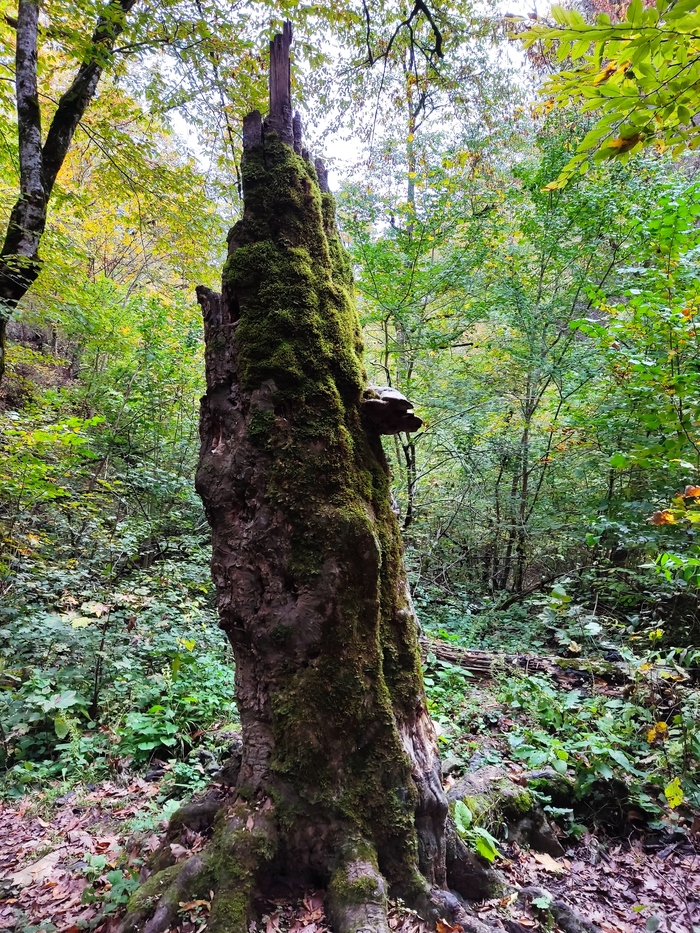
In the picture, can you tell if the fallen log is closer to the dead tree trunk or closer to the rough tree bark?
the dead tree trunk

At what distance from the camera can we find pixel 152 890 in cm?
198

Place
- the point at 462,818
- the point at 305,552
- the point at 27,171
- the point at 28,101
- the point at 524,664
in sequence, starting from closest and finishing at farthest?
the point at 305,552
the point at 462,818
the point at 28,101
the point at 27,171
the point at 524,664

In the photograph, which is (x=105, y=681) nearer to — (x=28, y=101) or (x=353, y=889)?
(x=353, y=889)

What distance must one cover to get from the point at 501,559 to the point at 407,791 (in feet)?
21.8

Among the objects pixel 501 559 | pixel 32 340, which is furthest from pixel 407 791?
pixel 32 340

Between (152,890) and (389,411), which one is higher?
(389,411)

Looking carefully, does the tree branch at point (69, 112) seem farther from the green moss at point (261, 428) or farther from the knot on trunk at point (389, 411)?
the knot on trunk at point (389, 411)

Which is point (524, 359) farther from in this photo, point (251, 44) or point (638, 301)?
point (251, 44)

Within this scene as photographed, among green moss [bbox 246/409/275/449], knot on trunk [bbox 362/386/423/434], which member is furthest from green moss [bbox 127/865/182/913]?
knot on trunk [bbox 362/386/423/434]

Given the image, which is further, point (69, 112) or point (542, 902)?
point (69, 112)

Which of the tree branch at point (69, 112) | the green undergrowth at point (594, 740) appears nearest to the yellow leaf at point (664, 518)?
the green undergrowth at point (594, 740)

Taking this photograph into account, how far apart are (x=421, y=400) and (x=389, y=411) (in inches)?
218

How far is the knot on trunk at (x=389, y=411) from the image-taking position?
2.38m

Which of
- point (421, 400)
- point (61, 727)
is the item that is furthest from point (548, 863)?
point (421, 400)
